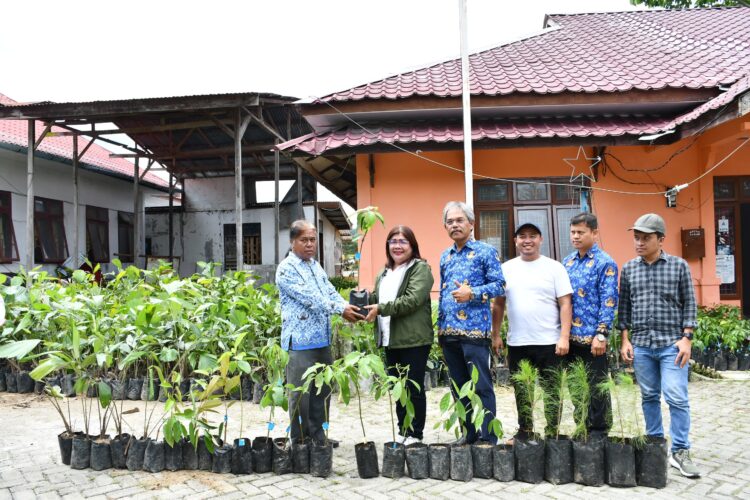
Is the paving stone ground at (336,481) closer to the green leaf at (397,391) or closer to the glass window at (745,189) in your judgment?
the green leaf at (397,391)

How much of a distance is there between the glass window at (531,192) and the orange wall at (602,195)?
16 cm

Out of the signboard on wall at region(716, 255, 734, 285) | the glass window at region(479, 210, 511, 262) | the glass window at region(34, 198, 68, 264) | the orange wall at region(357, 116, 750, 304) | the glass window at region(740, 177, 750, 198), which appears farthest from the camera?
the glass window at region(34, 198, 68, 264)

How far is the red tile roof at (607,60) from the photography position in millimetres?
6637

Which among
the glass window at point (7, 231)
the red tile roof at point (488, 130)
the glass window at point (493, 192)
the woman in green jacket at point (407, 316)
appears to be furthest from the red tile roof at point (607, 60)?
the glass window at point (7, 231)

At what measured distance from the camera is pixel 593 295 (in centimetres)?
323

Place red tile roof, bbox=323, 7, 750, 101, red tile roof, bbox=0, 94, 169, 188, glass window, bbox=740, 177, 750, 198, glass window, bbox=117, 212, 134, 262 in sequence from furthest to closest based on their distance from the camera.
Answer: glass window, bbox=117, 212, 134, 262, red tile roof, bbox=0, 94, 169, 188, glass window, bbox=740, 177, 750, 198, red tile roof, bbox=323, 7, 750, 101

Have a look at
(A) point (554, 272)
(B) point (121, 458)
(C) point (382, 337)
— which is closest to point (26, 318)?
(B) point (121, 458)

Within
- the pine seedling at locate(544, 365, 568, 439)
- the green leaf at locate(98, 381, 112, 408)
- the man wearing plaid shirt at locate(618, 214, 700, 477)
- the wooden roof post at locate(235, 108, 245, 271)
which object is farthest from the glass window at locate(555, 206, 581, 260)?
the wooden roof post at locate(235, 108, 245, 271)

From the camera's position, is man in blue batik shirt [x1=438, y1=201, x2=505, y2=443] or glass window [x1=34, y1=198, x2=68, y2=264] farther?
glass window [x1=34, y1=198, x2=68, y2=264]

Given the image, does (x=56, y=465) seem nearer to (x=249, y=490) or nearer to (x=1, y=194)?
(x=249, y=490)

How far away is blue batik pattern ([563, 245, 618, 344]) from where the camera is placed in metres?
3.16

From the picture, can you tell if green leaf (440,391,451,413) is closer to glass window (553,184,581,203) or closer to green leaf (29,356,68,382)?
green leaf (29,356,68,382)

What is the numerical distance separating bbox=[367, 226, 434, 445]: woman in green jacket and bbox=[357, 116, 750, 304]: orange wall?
3.37m

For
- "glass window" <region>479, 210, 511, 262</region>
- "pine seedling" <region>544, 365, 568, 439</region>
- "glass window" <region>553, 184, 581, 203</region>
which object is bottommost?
"pine seedling" <region>544, 365, 568, 439</region>
